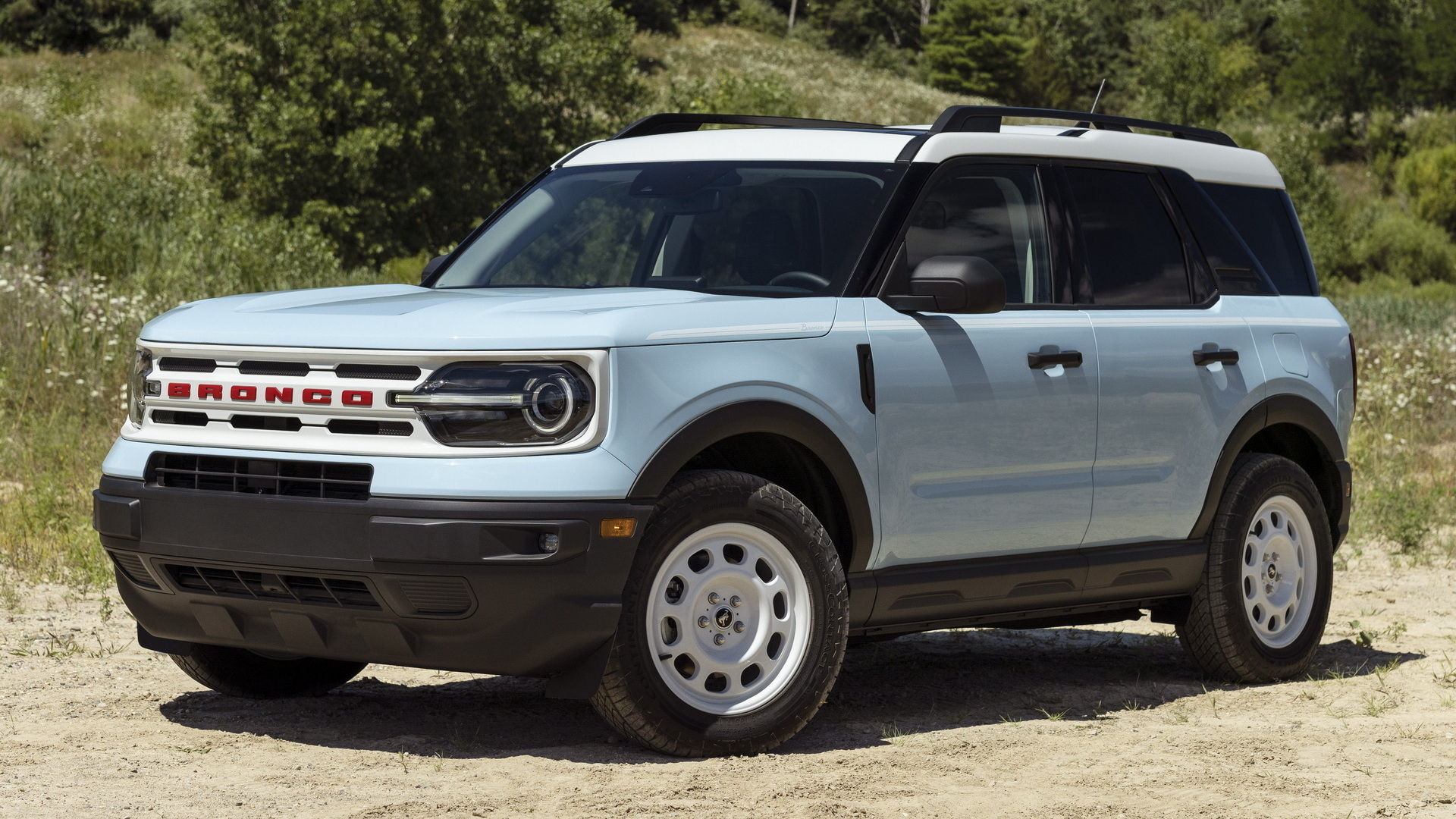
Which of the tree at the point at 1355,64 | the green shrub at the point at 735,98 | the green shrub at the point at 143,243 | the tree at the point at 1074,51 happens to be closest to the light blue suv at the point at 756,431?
the green shrub at the point at 143,243

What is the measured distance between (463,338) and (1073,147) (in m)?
2.73

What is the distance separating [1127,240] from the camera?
621cm

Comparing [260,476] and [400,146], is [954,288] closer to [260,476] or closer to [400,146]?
[260,476]

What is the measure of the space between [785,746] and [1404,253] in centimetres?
4735

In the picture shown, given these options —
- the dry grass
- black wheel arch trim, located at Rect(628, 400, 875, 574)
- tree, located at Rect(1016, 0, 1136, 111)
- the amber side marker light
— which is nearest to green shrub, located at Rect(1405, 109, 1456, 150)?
the dry grass

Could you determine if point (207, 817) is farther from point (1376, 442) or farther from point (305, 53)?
point (305, 53)

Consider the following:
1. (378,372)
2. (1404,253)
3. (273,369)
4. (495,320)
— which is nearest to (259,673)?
(273,369)

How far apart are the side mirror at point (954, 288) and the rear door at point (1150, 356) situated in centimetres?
73

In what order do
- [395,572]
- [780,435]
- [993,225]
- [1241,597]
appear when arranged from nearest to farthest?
[395,572] → [780,435] → [993,225] → [1241,597]

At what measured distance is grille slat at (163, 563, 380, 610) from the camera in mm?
4480

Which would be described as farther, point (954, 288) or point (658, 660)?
point (954, 288)

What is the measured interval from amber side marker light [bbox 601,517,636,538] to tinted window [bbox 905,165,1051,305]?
149 centimetres

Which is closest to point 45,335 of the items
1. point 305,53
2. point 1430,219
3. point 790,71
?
point 305,53

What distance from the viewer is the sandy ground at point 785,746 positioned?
4336mm
